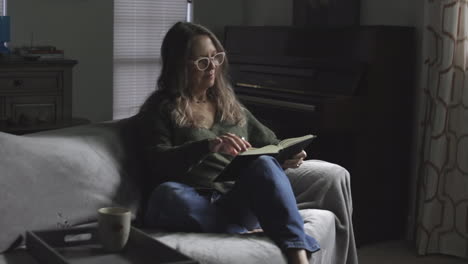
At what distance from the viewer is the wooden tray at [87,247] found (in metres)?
2.02

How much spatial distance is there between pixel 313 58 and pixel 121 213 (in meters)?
2.43

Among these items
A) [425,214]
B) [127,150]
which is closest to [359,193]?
[425,214]

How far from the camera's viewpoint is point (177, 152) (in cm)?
252

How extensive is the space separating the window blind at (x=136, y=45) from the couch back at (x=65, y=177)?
2332 millimetres

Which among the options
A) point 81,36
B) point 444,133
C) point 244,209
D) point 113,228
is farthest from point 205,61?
point 81,36

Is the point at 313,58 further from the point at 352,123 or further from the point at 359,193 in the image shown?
the point at 359,193

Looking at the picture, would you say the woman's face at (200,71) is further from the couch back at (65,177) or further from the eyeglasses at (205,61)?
the couch back at (65,177)

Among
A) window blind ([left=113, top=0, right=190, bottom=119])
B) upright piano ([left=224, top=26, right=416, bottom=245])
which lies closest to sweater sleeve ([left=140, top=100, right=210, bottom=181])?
upright piano ([left=224, top=26, right=416, bottom=245])

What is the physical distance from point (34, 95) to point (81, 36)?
0.68 m

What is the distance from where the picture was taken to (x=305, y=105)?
3.92 m

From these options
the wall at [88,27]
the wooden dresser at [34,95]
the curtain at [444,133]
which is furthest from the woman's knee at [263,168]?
the wooden dresser at [34,95]

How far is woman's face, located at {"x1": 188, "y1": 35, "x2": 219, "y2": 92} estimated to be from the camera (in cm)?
276

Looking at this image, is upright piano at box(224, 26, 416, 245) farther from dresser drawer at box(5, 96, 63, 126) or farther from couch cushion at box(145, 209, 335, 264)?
couch cushion at box(145, 209, 335, 264)

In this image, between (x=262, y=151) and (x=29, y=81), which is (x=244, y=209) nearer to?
(x=262, y=151)
